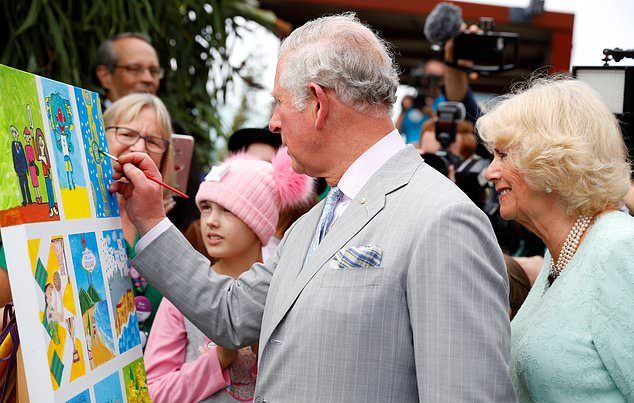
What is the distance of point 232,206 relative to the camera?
118 inches

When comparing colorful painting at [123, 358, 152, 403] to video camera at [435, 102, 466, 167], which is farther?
video camera at [435, 102, 466, 167]

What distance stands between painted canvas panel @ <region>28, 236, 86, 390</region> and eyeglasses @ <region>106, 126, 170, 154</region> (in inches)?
60.8

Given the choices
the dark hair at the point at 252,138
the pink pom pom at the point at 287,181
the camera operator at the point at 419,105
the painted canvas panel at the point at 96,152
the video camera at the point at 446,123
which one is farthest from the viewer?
the camera operator at the point at 419,105

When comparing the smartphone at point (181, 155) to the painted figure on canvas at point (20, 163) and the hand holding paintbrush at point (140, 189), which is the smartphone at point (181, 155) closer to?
the hand holding paintbrush at point (140, 189)

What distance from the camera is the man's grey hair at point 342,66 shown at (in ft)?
6.78

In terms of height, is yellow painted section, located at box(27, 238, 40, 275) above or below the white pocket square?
above

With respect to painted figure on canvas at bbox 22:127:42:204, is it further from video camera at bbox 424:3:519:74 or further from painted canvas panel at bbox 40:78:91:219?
video camera at bbox 424:3:519:74

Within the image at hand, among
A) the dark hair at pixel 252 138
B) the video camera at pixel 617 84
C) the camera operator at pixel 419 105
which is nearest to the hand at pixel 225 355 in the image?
the video camera at pixel 617 84

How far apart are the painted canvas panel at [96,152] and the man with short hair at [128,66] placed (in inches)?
99.3

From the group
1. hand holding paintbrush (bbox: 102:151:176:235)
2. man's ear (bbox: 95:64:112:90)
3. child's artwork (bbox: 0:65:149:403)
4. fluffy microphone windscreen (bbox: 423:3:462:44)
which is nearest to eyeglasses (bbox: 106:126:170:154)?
hand holding paintbrush (bbox: 102:151:176:235)

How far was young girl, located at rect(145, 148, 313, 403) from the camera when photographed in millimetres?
2676

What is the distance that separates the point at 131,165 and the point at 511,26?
952 centimetres

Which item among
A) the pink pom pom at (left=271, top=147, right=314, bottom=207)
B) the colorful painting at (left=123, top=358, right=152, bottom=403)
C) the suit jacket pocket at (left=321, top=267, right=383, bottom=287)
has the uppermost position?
the suit jacket pocket at (left=321, top=267, right=383, bottom=287)

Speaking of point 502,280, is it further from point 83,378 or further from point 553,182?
point 83,378
